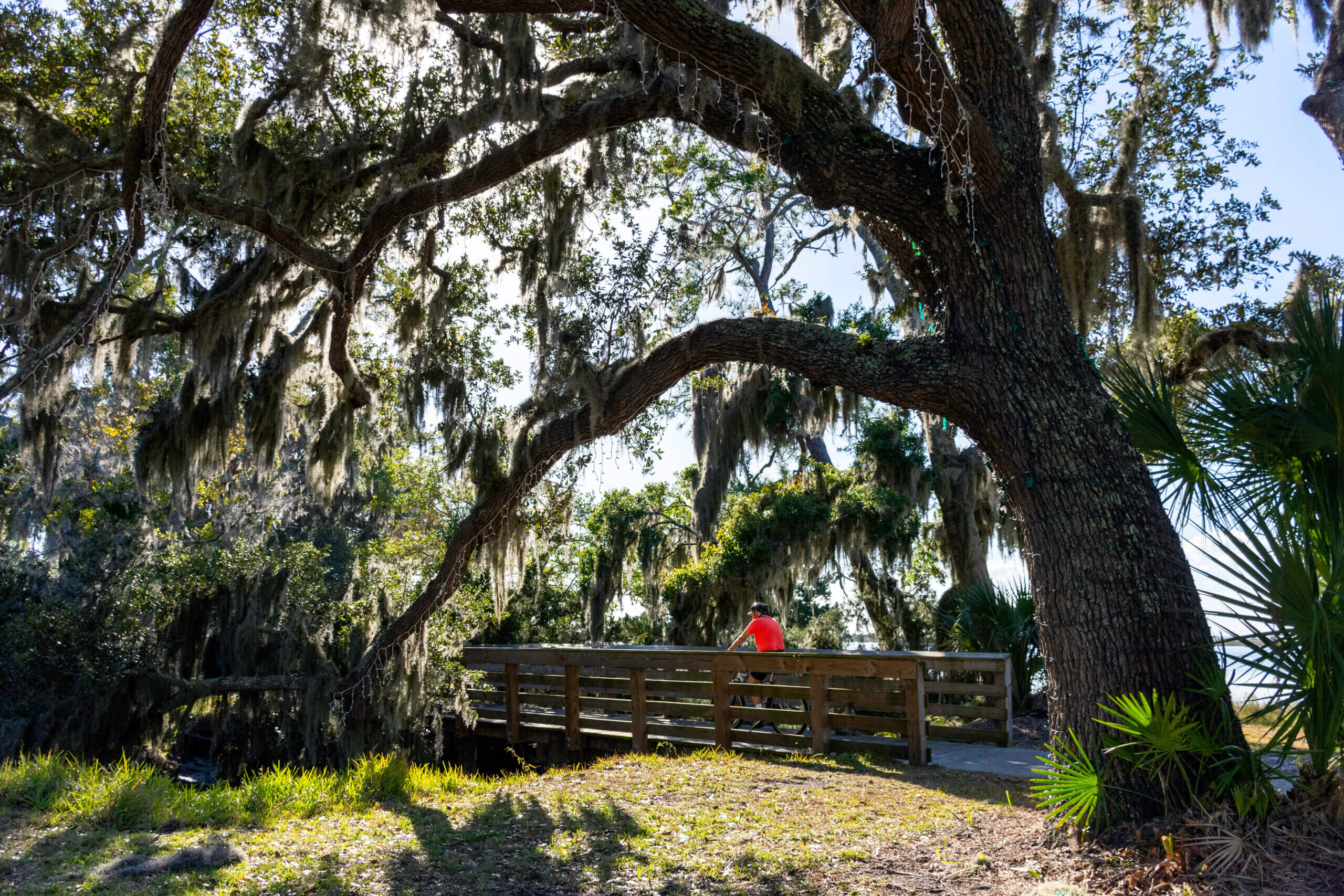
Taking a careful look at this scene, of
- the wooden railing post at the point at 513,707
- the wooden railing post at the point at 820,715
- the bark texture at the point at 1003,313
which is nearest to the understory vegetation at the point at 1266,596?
the bark texture at the point at 1003,313

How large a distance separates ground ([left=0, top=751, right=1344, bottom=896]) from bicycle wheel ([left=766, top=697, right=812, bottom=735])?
1490 millimetres

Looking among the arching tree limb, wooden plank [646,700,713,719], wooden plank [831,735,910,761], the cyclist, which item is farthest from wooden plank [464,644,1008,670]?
the arching tree limb

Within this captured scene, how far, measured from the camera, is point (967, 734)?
8148mm

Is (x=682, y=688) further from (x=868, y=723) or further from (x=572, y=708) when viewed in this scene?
(x=868, y=723)

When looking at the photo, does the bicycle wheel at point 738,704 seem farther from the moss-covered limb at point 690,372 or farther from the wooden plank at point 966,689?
the moss-covered limb at point 690,372

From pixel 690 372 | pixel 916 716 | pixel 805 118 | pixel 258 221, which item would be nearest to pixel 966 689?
pixel 916 716

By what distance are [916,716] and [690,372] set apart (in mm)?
3350

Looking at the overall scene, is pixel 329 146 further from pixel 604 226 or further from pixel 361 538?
pixel 361 538

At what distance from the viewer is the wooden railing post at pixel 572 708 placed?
378 inches

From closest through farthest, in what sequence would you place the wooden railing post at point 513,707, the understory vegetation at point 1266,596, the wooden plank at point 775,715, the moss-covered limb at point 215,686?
1. the understory vegetation at point 1266,596
2. the wooden plank at point 775,715
3. the moss-covered limb at point 215,686
4. the wooden railing post at point 513,707

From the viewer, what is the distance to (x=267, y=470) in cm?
969

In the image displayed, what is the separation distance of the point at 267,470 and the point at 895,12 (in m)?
7.79

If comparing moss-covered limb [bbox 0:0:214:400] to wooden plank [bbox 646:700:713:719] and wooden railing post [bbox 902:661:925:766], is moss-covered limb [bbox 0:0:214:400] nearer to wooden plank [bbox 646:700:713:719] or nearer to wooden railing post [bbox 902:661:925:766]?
wooden plank [bbox 646:700:713:719]

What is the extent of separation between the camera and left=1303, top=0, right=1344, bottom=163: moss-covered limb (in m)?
6.99
